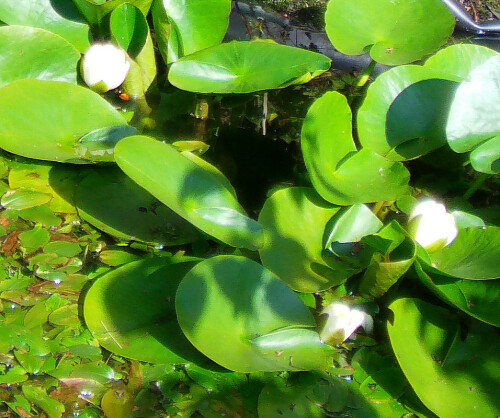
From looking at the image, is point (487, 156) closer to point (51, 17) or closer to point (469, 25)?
point (469, 25)

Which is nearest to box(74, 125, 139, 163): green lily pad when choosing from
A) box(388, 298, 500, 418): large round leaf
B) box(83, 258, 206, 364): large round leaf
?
box(83, 258, 206, 364): large round leaf

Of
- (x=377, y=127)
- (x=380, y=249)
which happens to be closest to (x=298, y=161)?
(x=377, y=127)

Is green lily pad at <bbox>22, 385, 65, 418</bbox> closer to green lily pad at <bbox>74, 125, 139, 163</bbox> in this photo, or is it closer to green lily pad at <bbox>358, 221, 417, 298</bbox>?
green lily pad at <bbox>74, 125, 139, 163</bbox>

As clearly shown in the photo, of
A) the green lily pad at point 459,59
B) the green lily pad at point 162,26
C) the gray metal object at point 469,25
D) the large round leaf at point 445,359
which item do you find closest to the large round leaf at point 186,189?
the large round leaf at point 445,359

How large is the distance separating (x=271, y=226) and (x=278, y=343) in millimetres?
334

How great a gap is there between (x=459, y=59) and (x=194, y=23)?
0.81m

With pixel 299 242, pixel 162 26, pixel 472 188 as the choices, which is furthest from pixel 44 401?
pixel 472 188

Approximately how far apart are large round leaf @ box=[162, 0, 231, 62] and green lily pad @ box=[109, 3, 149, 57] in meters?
0.08

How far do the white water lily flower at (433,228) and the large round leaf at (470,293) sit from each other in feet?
0.25

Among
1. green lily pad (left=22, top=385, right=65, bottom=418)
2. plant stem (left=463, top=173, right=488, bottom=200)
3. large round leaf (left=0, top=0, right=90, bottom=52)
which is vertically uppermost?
large round leaf (left=0, top=0, right=90, bottom=52)

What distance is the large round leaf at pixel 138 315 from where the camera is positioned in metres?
1.13

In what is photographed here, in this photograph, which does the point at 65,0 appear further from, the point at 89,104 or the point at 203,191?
the point at 203,191

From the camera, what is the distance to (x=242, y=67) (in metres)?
1.49

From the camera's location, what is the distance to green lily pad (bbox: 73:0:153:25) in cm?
150
